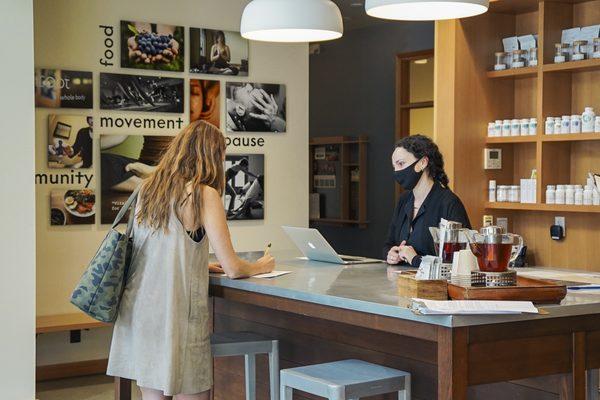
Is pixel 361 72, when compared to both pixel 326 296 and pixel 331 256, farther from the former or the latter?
pixel 326 296

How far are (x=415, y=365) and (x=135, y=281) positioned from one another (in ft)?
4.02

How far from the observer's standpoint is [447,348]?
2832mm

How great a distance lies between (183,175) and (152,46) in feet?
10.6

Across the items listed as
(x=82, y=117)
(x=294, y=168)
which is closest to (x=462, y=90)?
(x=294, y=168)

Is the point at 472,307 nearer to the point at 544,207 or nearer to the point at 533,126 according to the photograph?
the point at 544,207

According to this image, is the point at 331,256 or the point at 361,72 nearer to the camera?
the point at 331,256

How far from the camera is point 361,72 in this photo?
10930 millimetres

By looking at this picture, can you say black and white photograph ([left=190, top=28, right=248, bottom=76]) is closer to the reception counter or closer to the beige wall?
the beige wall

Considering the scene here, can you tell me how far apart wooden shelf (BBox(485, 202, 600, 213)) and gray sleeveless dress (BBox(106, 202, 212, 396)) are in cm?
276

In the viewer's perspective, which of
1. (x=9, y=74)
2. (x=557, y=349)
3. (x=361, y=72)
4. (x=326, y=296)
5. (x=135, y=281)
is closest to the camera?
(x=557, y=349)

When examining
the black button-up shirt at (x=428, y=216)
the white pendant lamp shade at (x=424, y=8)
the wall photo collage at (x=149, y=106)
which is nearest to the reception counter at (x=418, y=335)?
the black button-up shirt at (x=428, y=216)

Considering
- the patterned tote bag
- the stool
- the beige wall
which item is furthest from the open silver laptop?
the beige wall

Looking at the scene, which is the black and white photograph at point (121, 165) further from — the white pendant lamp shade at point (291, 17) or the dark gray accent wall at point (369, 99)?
the dark gray accent wall at point (369, 99)

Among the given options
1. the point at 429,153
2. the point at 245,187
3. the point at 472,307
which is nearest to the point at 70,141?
the point at 245,187
